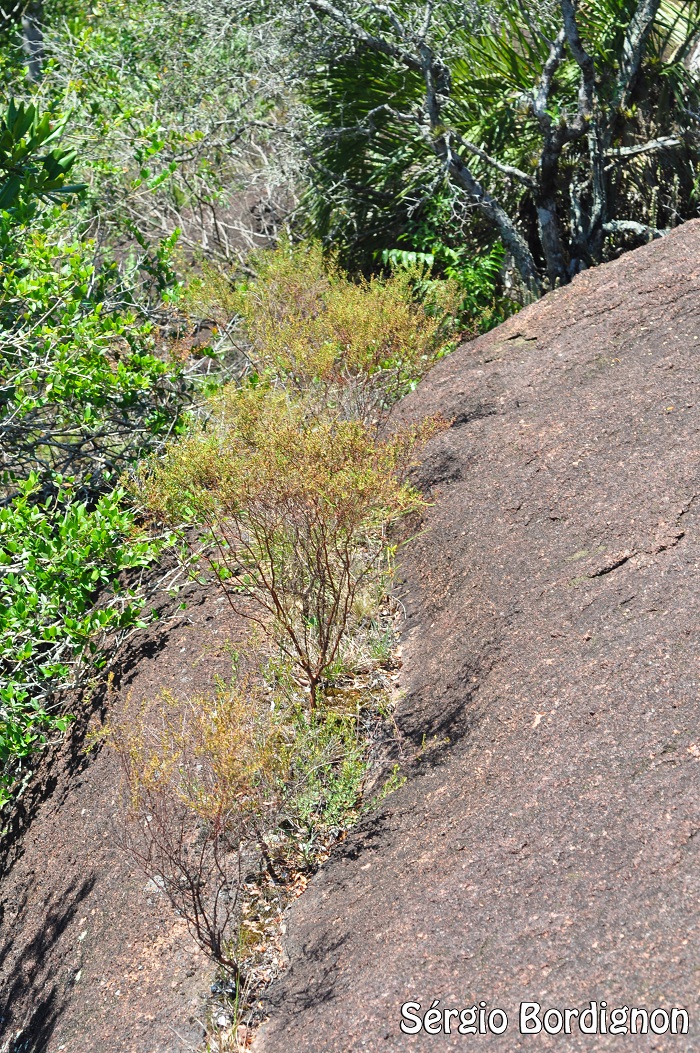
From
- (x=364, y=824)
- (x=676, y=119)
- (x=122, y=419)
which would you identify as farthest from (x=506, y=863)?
(x=676, y=119)

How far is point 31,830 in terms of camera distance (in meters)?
4.46

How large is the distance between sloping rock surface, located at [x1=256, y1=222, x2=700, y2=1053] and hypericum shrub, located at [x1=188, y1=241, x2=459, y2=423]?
66cm

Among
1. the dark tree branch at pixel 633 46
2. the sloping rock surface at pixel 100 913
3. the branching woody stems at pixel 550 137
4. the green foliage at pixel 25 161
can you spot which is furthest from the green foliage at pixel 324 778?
the dark tree branch at pixel 633 46

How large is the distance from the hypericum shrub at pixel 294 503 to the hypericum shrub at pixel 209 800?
1.27ft

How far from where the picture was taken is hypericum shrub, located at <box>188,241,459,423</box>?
5148mm

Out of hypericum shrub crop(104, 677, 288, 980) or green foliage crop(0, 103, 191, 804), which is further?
green foliage crop(0, 103, 191, 804)

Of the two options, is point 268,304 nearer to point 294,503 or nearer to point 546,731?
point 294,503

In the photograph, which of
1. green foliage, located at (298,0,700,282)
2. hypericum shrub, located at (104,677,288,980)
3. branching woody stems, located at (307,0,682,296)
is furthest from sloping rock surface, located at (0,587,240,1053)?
green foliage, located at (298,0,700,282)

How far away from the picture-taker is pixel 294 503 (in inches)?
148

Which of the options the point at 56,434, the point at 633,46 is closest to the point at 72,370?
the point at 56,434

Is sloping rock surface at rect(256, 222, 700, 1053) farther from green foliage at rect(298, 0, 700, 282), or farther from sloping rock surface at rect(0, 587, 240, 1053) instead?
green foliage at rect(298, 0, 700, 282)

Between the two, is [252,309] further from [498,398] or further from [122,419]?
[498,398]

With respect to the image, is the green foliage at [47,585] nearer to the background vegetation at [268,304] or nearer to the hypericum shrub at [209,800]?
the background vegetation at [268,304]

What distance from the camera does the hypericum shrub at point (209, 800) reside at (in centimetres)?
321
